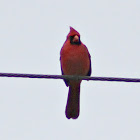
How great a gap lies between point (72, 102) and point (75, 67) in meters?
0.75

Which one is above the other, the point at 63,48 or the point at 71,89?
the point at 63,48

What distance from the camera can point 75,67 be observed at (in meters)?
6.21

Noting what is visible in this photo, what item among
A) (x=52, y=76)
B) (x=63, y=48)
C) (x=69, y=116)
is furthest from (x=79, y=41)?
(x=52, y=76)

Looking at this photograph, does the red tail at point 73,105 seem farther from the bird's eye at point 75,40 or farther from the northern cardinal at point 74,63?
the bird's eye at point 75,40

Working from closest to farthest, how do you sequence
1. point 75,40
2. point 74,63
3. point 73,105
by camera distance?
point 74,63
point 75,40
point 73,105

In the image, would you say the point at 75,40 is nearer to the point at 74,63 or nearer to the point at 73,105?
the point at 74,63

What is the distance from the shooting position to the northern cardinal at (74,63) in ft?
20.4

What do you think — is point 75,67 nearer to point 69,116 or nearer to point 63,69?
point 63,69

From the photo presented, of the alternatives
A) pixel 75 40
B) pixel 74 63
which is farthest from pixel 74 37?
pixel 74 63

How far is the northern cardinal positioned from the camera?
20.4 ft

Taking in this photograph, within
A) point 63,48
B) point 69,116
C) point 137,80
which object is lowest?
point 69,116

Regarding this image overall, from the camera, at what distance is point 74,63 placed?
620cm

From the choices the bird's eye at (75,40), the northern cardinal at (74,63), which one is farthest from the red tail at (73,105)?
the bird's eye at (75,40)

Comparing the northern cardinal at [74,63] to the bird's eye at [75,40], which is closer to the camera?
the northern cardinal at [74,63]
